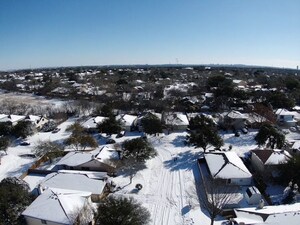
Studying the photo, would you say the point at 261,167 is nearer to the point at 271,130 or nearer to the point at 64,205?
the point at 271,130

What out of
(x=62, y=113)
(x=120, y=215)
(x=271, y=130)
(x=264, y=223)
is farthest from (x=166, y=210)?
(x=62, y=113)

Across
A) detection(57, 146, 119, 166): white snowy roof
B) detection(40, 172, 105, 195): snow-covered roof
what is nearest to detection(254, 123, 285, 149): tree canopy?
detection(57, 146, 119, 166): white snowy roof

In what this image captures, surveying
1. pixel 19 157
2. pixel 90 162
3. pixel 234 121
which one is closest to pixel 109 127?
pixel 90 162

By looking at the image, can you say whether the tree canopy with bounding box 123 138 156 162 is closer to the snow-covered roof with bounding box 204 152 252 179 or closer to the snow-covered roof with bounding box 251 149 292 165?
the snow-covered roof with bounding box 204 152 252 179

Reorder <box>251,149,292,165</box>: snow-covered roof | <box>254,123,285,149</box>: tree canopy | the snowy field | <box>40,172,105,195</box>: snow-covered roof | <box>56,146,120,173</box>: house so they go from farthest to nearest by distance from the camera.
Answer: <box>254,123,285,149</box>: tree canopy
<box>56,146,120,173</box>: house
<box>251,149,292,165</box>: snow-covered roof
<box>40,172,105,195</box>: snow-covered roof
the snowy field

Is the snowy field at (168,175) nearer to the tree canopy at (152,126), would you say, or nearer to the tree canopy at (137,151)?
the tree canopy at (137,151)

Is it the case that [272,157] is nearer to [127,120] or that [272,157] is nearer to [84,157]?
[84,157]
